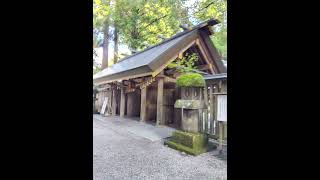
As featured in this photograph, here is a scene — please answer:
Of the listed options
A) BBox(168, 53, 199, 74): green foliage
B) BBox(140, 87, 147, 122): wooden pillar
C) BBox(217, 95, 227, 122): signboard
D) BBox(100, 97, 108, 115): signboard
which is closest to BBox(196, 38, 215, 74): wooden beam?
BBox(168, 53, 199, 74): green foliage

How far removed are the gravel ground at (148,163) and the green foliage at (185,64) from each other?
86.8 inches

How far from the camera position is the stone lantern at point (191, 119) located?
152 inches

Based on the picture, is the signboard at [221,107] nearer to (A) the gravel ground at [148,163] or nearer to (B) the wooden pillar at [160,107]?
(A) the gravel ground at [148,163]

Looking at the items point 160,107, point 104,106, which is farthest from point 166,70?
point 104,106

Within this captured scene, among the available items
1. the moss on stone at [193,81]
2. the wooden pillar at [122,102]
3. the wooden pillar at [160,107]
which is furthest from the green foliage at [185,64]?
the wooden pillar at [122,102]

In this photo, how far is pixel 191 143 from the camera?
3.83 m

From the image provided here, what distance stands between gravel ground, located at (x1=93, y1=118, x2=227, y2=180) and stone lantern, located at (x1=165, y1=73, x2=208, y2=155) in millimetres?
171

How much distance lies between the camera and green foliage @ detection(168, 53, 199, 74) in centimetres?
584

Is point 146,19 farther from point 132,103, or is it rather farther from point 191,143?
point 191,143

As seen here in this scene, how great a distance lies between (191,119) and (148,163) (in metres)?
1.15
